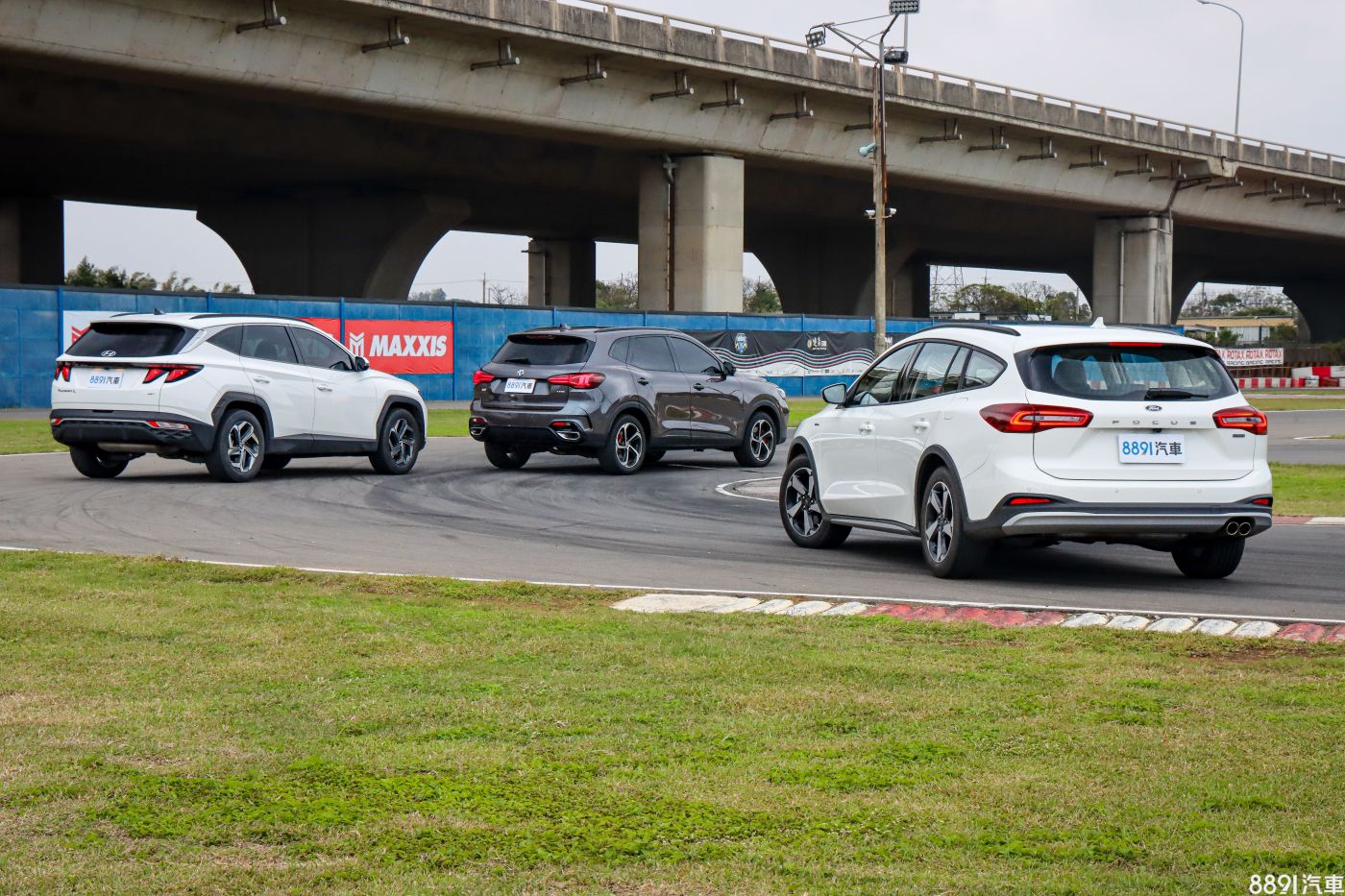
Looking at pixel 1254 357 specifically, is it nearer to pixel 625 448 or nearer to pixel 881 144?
pixel 881 144

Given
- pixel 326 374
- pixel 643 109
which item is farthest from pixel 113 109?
pixel 326 374

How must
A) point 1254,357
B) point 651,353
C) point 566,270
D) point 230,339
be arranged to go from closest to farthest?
point 230,339
point 651,353
point 1254,357
point 566,270

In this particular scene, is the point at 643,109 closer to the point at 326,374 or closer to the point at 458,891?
the point at 326,374

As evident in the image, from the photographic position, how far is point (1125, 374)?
10211 mm

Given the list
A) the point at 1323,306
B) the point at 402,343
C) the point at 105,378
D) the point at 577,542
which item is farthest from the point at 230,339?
the point at 1323,306

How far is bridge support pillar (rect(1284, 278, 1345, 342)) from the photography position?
100 metres

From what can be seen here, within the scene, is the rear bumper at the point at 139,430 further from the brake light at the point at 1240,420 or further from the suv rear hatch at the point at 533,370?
the brake light at the point at 1240,420

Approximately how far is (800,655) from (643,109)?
39.0 meters

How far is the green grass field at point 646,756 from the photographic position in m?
4.23

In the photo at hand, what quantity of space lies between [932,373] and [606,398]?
799cm

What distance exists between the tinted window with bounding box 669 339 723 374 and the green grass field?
1192 centimetres

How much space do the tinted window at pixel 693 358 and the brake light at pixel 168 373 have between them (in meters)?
6.11

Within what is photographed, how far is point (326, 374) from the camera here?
705 inches

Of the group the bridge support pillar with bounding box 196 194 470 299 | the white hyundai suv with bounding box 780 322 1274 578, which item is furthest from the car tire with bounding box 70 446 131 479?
the bridge support pillar with bounding box 196 194 470 299
